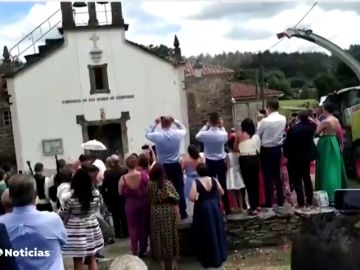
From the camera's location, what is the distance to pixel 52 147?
5.76 m

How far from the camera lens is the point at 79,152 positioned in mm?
5914

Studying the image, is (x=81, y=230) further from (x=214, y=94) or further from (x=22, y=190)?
(x=22, y=190)

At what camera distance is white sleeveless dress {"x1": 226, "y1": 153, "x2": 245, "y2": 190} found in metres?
6.91

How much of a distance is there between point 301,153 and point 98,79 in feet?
8.42

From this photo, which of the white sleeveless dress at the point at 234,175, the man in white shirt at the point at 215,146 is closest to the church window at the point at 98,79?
the man in white shirt at the point at 215,146

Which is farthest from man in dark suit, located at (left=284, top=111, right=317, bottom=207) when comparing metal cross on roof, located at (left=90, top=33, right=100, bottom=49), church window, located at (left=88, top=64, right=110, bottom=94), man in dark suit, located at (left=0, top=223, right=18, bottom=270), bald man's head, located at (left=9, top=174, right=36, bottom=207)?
man in dark suit, located at (left=0, top=223, right=18, bottom=270)

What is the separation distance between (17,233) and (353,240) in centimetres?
205

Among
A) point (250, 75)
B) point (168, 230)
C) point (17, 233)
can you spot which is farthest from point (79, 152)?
point (17, 233)

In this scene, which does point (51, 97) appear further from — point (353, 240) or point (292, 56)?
point (353, 240)

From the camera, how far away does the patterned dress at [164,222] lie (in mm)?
5770

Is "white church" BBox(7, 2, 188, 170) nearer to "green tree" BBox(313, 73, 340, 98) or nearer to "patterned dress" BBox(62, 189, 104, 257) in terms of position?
"patterned dress" BBox(62, 189, 104, 257)

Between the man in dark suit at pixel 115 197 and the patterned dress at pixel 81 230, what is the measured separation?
5.01 ft

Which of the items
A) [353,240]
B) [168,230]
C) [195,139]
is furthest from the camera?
[195,139]

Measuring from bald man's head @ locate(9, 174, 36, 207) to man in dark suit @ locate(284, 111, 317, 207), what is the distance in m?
3.99
